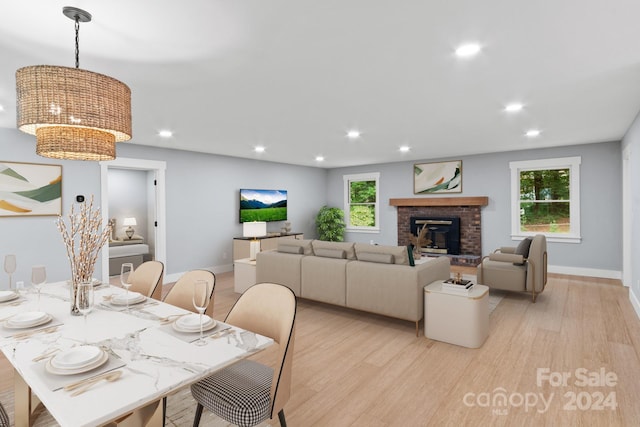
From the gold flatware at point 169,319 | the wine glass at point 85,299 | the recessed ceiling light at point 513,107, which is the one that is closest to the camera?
the wine glass at point 85,299

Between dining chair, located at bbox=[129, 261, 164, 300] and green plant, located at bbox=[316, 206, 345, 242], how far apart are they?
6152 mm

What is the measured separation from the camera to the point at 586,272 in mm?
6168

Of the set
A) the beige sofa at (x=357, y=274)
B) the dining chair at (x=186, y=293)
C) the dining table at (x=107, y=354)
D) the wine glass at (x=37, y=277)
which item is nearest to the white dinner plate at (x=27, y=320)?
the dining table at (x=107, y=354)

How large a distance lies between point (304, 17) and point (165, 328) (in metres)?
1.85

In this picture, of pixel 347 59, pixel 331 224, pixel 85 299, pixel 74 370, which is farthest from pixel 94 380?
pixel 331 224

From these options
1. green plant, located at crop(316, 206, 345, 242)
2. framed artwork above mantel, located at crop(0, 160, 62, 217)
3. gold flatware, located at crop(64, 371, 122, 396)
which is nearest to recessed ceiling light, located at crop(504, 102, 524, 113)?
gold flatware, located at crop(64, 371, 122, 396)

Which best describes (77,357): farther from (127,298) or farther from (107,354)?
(127,298)

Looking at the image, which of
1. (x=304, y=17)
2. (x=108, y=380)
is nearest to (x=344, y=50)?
(x=304, y=17)

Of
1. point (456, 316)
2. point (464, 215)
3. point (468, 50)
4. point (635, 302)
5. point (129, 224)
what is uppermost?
point (468, 50)

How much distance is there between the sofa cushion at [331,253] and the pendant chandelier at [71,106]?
108 inches

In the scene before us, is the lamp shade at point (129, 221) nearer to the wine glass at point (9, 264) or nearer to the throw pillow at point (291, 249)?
the throw pillow at point (291, 249)

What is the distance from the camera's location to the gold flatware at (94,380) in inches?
46.7

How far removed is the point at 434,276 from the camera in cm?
389

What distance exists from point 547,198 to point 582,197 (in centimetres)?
54
